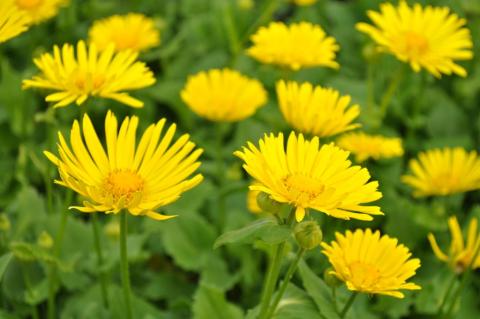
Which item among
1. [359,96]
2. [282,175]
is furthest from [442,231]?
[282,175]

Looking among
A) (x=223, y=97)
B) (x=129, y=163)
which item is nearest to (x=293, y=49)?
(x=223, y=97)

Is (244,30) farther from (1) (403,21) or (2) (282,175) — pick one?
(2) (282,175)

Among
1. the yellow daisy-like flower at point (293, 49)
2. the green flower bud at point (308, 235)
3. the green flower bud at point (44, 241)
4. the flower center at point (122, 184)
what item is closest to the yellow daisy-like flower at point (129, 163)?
the flower center at point (122, 184)

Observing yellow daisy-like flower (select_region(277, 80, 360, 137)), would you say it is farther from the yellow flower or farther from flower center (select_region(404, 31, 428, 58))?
the yellow flower

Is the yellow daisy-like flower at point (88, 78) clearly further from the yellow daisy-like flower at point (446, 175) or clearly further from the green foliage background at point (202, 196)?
the yellow daisy-like flower at point (446, 175)

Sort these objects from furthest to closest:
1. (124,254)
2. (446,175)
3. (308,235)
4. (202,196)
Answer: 1. (202,196)
2. (446,175)
3. (124,254)
4. (308,235)

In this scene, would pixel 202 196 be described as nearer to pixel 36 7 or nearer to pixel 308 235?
pixel 36 7

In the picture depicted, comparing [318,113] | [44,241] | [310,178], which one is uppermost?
[318,113]

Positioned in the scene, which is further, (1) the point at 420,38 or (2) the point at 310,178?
(1) the point at 420,38
